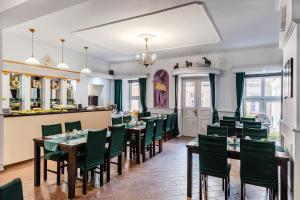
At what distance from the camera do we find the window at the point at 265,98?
6.43 m

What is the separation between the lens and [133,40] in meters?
5.36

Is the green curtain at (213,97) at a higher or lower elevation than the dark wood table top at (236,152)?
higher

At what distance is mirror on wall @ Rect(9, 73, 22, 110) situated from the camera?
548 cm

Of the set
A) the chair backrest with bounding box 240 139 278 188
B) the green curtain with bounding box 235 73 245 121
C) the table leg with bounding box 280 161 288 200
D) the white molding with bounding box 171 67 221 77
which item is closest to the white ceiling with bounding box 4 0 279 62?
the white molding with bounding box 171 67 221 77

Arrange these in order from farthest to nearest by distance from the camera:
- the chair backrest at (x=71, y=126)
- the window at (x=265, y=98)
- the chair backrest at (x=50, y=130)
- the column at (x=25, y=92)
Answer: the window at (x=265, y=98)
the column at (x=25, y=92)
the chair backrest at (x=71, y=126)
the chair backrest at (x=50, y=130)

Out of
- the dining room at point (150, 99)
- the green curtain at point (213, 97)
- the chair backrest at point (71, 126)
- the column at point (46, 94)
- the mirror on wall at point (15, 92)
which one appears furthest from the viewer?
the green curtain at point (213, 97)

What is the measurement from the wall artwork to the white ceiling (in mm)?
2004

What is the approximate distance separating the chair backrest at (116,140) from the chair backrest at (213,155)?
1484 mm

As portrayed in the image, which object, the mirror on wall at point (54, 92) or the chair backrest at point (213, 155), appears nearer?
the chair backrest at point (213, 155)

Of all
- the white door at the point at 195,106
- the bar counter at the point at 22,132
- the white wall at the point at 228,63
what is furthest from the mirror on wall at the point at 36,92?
the white door at the point at 195,106

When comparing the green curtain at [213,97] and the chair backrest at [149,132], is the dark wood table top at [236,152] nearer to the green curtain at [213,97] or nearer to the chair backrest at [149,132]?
the chair backrest at [149,132]

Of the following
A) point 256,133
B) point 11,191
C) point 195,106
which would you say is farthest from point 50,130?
point 195,106

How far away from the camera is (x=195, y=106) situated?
7711 mm

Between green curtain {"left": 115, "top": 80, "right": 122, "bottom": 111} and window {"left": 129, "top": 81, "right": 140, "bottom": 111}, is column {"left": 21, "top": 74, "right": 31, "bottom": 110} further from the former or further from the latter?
window {"left": 129, "top": 81, "right": 140, "bottom": 111}
